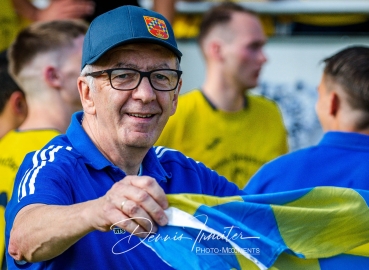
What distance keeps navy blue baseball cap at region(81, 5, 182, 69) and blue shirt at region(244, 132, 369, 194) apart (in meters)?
1.26

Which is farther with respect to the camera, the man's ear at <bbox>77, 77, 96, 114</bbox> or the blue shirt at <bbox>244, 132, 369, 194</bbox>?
the blue shirt at <bbox>244, 132, 369, 194</bbox>

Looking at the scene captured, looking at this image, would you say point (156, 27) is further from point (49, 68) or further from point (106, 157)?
point (49, 68)

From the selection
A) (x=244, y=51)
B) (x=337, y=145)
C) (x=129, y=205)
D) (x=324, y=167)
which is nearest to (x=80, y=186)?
(x=129, y=205)

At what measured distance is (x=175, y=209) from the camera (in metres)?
2.28

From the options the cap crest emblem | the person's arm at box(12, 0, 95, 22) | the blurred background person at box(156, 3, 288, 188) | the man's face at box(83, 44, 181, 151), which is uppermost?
the cap crest emblem

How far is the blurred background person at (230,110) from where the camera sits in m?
5.64

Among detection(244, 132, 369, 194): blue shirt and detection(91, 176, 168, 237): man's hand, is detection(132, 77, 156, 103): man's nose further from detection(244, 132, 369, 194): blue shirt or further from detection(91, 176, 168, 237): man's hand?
detection(244, 132, 369, 194): blue shirt

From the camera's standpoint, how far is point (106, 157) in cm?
283

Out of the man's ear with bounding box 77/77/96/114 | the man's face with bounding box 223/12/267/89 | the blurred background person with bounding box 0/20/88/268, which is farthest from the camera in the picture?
the man's face with bounding box 223/12/267/89

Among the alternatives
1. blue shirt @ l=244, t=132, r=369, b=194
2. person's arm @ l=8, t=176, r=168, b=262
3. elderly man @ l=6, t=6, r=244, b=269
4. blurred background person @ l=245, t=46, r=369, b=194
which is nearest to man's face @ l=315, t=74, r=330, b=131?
blurred background person @ l=245, t=46, r=369, b=194

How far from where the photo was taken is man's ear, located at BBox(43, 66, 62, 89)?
182 inches

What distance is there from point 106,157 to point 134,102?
258mm

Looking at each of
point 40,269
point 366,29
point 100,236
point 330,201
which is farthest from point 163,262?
point 366,29

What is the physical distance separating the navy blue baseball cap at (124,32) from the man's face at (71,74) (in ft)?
6.25
